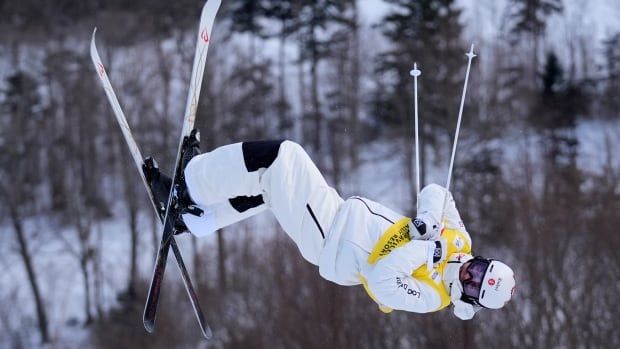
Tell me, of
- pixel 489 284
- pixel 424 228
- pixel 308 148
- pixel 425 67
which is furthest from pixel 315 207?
pixel 308 148

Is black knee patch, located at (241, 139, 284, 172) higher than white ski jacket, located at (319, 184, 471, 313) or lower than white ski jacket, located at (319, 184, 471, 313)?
higher

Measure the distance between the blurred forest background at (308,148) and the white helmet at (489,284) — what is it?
10267 millimetres

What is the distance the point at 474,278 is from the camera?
3412 mm

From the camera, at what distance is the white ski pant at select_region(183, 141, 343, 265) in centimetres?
360

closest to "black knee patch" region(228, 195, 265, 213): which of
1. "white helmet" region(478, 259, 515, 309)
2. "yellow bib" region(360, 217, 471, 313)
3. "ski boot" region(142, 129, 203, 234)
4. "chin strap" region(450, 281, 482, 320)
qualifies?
"ski boot" region(142, 129, 203, 234)

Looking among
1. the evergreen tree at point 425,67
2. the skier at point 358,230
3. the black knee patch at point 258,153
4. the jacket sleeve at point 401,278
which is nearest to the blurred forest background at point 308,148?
the evergreen tree at point 425,67

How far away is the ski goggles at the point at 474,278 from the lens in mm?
3383

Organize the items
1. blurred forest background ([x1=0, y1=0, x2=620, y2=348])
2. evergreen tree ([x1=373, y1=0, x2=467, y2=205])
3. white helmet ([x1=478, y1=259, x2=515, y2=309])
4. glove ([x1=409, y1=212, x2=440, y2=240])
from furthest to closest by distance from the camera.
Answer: evergreen tree ([x1=373, y1=0, x2=467, y2=205]) < blurred forest background ([x1=0, y1=0, x2=620, y2=348]) < glove ([x1=409, y1=212, x2=440, y2=240]) < white helmet ([x1=478, y1=259, x2=515, y2=309])

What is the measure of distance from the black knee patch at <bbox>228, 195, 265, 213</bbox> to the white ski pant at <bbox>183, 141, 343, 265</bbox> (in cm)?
10

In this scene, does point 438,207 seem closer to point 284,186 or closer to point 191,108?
point 284,186

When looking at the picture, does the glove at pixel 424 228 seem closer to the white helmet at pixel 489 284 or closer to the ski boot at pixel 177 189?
the white helmet at pixel 489 284

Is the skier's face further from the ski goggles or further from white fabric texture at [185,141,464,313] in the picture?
white fabric texture at [185,141,464,313]

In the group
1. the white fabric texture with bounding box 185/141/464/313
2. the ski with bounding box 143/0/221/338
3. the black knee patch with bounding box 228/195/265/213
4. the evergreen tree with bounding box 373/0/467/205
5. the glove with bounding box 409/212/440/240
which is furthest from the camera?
the evergreen tree with bounding box 373/0/467/205

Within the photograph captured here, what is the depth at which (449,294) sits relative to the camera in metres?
3.59
